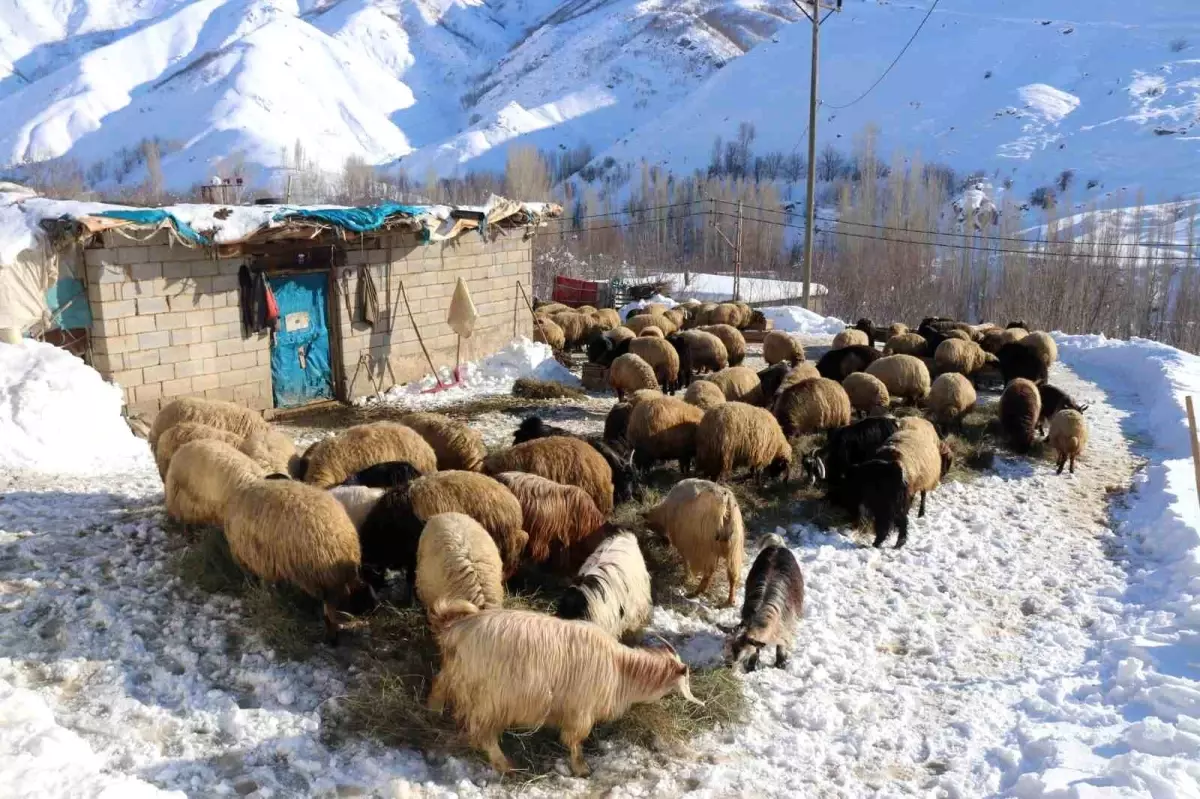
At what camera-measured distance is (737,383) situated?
40.6 ft

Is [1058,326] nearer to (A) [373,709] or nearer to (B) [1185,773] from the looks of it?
(B) [1185,773]

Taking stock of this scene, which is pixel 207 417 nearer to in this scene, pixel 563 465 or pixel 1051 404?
pixel 563 465

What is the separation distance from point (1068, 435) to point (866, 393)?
2.55 metres

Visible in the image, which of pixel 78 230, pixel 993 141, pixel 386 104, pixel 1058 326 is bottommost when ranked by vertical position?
pixel 1058 326

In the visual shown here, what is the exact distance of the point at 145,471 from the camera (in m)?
9.19

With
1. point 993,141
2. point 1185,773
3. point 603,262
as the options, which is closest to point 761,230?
point 603,262

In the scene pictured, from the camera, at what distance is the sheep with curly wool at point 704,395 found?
36.8ft

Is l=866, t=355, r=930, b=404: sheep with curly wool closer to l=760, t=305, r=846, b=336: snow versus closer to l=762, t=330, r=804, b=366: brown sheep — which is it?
l=762, t=330, r=804, b=366: brown sheep

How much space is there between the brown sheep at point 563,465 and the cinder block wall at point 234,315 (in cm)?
535

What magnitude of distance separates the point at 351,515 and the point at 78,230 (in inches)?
223

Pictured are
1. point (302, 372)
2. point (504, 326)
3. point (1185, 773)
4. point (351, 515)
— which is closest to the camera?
point (1185, 773)

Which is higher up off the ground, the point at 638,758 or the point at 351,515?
the point at 351,515

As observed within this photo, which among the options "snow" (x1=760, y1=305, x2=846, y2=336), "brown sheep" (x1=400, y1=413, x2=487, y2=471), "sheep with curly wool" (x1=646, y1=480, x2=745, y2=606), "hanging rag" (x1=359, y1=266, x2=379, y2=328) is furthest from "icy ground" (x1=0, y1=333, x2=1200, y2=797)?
"snow" (x1=760, y1=305, x2=846, y2=336)

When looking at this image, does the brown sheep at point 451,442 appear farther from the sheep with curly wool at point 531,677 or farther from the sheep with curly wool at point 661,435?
the sheep with curly wool at point 531,677
